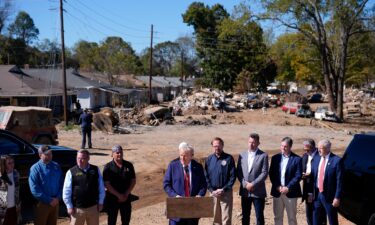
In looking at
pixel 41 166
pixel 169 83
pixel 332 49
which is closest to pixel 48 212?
pixel 41 166

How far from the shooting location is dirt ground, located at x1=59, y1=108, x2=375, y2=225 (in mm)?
10906

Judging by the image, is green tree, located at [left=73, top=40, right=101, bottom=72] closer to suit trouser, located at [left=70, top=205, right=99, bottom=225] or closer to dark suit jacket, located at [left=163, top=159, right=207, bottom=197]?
dark suit jacket, located at [left=163, top=159, right=207, bottom=197]

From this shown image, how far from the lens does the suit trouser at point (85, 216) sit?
6758mm

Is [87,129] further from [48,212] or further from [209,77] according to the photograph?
[209,77]

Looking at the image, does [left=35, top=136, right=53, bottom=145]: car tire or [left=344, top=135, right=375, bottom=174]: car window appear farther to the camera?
[left=35, top=136, right=53, bottom=145]: car tire

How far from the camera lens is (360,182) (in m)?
7.61

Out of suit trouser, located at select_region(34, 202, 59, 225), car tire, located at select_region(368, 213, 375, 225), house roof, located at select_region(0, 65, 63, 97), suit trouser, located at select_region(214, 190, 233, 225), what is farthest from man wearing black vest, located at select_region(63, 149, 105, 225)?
house roof, located at select_region(0, 65, 63, 97)

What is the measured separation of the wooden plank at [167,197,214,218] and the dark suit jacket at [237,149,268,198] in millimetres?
1287

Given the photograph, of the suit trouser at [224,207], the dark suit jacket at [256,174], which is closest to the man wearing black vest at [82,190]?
the suit trouser at [224,207]

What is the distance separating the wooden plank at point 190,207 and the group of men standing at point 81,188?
97 cm

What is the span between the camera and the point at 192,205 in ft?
22.2

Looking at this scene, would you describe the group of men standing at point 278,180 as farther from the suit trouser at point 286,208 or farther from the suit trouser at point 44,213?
the suit trouser at point 44,213

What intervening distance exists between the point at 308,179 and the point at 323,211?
572mm

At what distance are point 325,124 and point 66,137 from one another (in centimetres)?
2336
